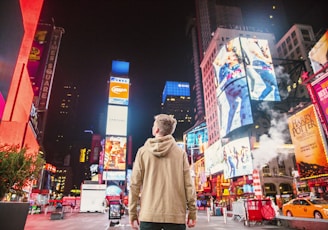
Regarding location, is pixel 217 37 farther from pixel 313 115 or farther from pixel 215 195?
pixel 313 115

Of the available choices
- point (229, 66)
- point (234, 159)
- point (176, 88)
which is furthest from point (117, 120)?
point (176, 88)

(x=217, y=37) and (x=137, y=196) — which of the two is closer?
(x=137, y=196)

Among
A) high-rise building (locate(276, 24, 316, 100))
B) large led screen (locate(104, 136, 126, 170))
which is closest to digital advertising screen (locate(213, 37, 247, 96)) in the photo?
high-rise building (locate(276, 24, 316, 100))

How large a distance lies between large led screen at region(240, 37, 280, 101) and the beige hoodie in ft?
124

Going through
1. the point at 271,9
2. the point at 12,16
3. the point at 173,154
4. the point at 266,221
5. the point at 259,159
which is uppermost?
the point at 271,9

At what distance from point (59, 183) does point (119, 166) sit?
2961 inches

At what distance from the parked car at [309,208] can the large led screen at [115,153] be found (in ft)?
166

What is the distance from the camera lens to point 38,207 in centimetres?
2706

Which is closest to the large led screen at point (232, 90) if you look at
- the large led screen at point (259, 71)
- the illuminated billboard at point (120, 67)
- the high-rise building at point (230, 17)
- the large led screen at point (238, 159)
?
the large led screen at point (259, 71)

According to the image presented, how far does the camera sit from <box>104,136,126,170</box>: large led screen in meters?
60.1

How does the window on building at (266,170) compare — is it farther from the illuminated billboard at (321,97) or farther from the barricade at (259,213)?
the barricade at (259,213)

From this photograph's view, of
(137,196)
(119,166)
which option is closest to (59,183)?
(119,166)

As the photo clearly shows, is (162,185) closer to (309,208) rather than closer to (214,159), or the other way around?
(309,208)

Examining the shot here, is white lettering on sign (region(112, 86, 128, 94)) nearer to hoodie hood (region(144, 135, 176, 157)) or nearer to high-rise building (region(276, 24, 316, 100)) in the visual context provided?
high-rise building (region(276, 24, 316, 100))
